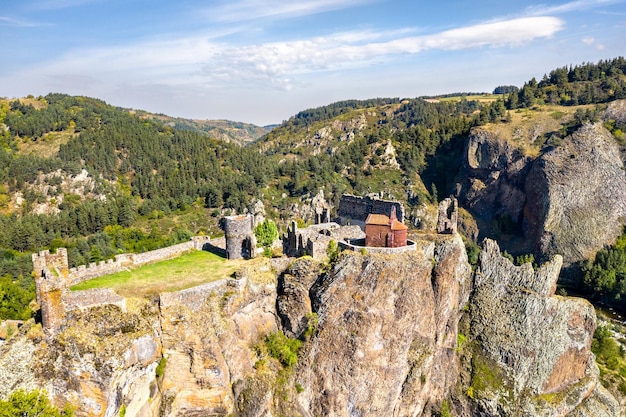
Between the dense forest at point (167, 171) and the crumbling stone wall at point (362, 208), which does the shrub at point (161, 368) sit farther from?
the dense forest at point (167, 171)

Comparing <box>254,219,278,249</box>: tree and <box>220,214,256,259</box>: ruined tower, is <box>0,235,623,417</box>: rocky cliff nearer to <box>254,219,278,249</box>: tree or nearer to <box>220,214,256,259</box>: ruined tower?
<box>220,214,256,259</box>: ruined tower

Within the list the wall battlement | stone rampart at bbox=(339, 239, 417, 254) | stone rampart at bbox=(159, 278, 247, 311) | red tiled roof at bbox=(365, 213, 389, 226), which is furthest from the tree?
the wall battlement

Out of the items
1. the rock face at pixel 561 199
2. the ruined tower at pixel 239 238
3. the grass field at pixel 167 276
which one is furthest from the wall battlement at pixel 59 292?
the rock face at pixel 561 199

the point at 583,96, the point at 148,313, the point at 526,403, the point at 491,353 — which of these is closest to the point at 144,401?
the point at 148,313

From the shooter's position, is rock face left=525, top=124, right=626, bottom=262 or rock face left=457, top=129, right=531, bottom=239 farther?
rock face left=457, top=129, right=531, bottom=239

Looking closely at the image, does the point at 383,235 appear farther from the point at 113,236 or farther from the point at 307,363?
the point at 113,236

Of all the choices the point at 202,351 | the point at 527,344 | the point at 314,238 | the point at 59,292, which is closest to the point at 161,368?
the point at 202,351
